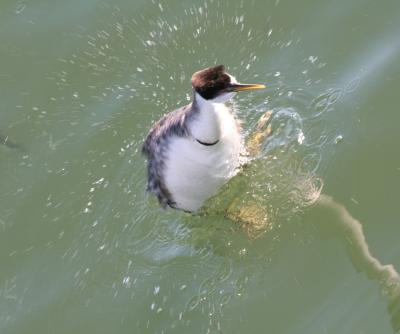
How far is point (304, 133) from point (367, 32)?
4.94ft

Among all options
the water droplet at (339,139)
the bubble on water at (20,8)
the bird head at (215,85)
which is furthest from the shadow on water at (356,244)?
the bubble on water at (20,8)

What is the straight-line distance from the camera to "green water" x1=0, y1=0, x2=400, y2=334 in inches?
247

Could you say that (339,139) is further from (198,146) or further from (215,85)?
(215,85)

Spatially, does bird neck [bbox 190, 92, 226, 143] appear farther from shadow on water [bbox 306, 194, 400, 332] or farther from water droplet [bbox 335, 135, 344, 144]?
water droplet [bbox 335, 135, 344, 144]

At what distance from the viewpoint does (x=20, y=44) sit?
8.48 m

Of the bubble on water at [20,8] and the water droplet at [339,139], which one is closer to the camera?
the water droplet at [339,139]

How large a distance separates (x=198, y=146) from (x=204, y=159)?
16 centimetres

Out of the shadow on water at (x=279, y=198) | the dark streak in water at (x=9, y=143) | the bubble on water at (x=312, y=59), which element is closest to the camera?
the shadow on water at (x=279, y=198)

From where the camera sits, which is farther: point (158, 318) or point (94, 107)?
point (94, 107)

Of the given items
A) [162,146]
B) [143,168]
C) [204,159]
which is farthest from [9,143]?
[204,159]

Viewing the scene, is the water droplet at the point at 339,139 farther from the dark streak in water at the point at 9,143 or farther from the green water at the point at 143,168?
the dark streak in water at the point at 9,143

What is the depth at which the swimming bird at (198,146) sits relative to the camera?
5.57 meters

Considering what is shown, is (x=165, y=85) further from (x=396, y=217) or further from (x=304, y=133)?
(x=396, y=217)

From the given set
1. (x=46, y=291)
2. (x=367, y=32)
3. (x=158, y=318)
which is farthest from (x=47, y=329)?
(x=367, y=32)
